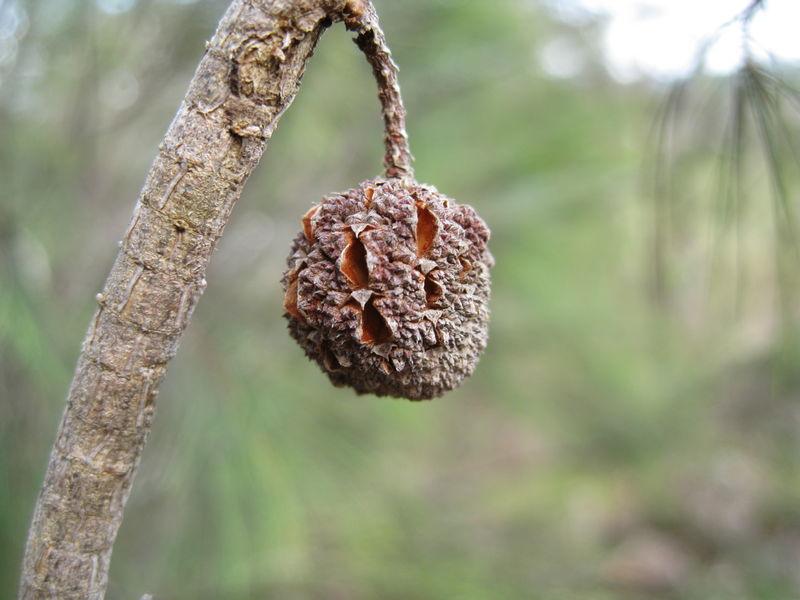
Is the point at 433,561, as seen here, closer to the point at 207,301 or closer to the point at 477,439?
the point at 207,301

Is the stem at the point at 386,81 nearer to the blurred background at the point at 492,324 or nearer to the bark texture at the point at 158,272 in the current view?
the bark texture at the point at 158,272

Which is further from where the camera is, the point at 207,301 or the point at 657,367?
the point at 657,367

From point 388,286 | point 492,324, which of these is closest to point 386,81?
point 388,286

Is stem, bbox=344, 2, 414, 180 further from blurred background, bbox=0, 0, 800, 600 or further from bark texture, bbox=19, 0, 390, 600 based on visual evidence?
blurred background, bbox=0, 0, 800, 600

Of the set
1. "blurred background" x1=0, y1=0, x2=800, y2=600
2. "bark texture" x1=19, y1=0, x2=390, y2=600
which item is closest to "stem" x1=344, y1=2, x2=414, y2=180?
"bark texture" x1=19, y1=0, x2=390, y2=600

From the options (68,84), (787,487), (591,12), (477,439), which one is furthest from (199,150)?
(477,439)

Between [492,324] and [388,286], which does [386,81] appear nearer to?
[388,286]

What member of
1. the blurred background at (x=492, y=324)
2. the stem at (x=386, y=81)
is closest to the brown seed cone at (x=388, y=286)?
the stem at (x=386, y=81)

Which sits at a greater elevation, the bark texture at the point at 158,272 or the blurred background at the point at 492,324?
the blurred background at the point at 492,324

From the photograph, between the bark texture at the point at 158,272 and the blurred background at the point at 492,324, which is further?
the blurred background at the point at 492,324
